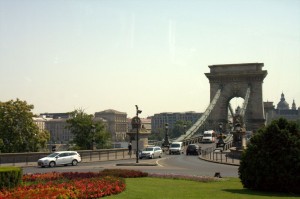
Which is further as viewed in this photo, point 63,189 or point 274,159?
point 274,159

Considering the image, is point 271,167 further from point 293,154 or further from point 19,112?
point 19,112

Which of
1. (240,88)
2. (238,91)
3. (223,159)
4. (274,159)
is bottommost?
(223,159)

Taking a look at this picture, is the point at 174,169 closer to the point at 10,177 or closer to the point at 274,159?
the point at 274,159

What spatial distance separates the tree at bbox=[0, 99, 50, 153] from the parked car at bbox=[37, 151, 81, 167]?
20.6 metres

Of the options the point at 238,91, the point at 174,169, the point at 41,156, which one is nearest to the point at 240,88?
the point at 238,91

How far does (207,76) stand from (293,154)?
112m

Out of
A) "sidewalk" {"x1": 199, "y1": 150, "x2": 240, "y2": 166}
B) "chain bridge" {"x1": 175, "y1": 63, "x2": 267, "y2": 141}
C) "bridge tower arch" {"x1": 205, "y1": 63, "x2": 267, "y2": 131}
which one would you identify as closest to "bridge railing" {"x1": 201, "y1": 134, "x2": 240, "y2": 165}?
"sidewalk" {"x1": 199, "y1": 150, "x2": 240, "y2": 166}

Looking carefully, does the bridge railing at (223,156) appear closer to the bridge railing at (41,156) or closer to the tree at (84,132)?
the bridge railing at (41,156)

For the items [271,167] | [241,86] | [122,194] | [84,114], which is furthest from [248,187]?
[241,86]

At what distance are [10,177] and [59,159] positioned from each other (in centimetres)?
2340

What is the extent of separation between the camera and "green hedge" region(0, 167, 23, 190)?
15.3 m

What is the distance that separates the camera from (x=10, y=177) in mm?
15641

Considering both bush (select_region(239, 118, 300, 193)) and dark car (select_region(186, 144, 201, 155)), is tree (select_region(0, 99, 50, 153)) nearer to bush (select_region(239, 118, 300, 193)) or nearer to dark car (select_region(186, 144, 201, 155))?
dark car (select_region(186, 144, 201, 155))

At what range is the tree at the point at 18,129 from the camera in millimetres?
59062
